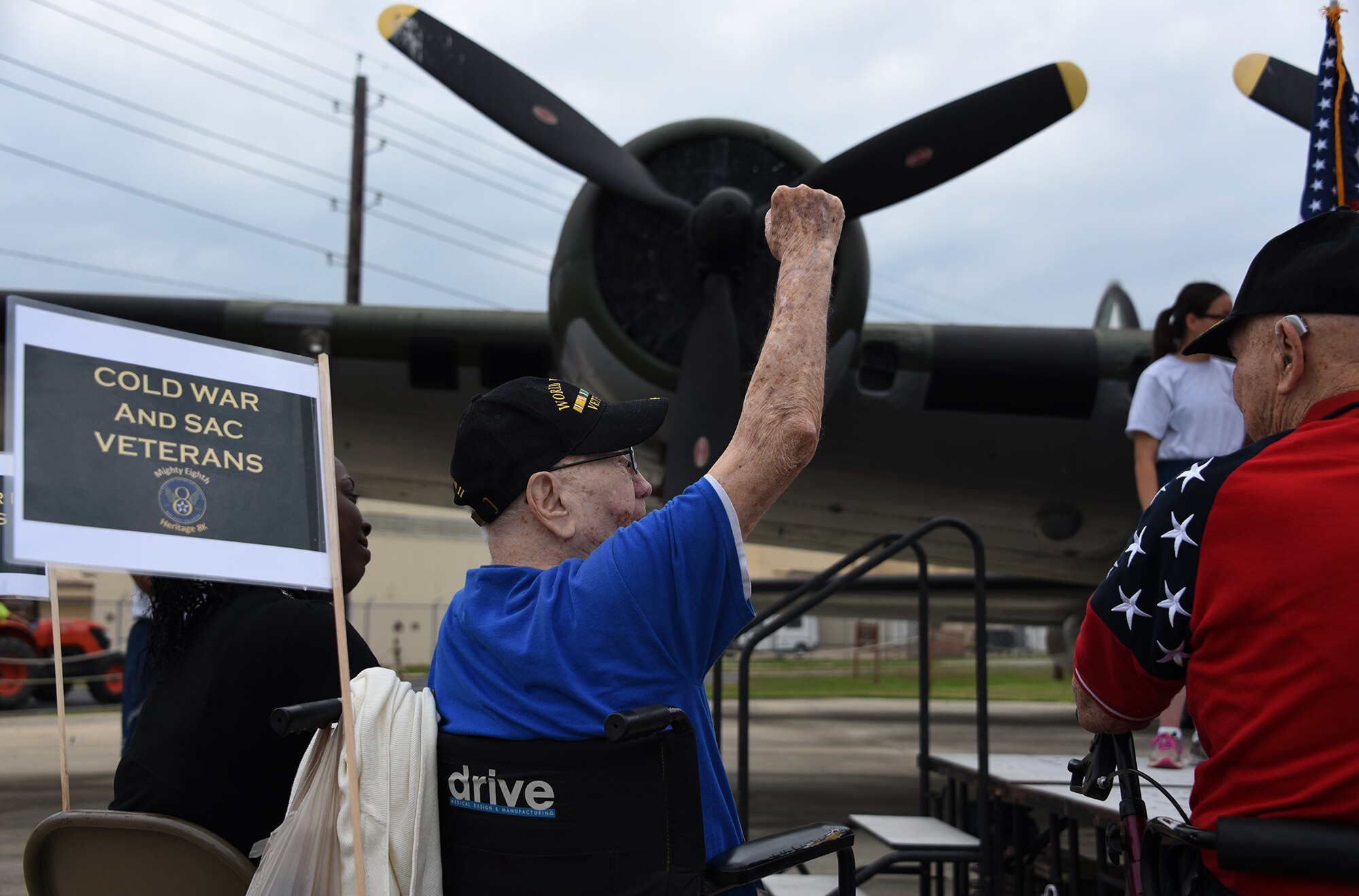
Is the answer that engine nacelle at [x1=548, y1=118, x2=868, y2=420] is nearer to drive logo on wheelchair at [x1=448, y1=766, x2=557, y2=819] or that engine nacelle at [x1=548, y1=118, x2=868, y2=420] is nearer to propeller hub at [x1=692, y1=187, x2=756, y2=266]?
propeller hub at [x1=692, y1=187, x2=756, y2=266]

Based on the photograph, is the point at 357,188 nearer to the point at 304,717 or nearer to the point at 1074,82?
the point at 1074,82

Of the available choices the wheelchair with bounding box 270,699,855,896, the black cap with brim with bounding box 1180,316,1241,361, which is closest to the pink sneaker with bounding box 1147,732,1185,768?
the black cap with brim with bounding box 1180,316,1241,361

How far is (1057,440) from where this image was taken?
798 centimetres

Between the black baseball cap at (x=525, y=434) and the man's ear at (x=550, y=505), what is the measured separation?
0.05 ft

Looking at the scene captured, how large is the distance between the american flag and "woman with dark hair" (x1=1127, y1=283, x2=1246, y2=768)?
1.68 feet

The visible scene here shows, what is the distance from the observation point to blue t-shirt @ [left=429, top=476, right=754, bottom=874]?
141cm

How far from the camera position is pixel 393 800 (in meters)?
1.45

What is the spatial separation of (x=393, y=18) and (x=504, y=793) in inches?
241

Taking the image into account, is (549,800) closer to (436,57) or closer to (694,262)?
(694,262)

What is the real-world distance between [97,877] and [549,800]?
2.54 feet

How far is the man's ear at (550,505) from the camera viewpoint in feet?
5.25

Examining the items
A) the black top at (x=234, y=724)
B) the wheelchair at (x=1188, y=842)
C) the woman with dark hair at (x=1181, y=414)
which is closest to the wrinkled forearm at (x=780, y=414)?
the wheelchair at (x=1188, y=842)

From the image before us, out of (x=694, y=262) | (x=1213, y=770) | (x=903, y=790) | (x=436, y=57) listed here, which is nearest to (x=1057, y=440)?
(x=903, y=790)

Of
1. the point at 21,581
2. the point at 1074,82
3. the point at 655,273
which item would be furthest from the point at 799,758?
the point at 21,581
